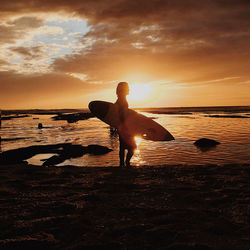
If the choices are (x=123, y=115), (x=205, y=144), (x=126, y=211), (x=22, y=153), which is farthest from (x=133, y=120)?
(x=205, y=144)

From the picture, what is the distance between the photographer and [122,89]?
28.7ft

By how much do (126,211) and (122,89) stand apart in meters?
5.04

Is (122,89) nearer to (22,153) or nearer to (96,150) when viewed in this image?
(96,150)

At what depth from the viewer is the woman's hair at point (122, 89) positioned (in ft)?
28.6

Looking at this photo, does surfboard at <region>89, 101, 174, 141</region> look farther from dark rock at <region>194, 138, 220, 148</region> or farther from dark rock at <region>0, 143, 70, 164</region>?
dark rock at <region>194, 138, 220, 148</region>

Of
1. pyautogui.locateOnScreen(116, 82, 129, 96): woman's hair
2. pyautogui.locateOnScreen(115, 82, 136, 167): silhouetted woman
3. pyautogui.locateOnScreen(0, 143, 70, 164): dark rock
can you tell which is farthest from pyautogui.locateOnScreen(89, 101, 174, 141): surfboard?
pyautogui.locateOnScreen(0, 143, 70, 164): dark rock

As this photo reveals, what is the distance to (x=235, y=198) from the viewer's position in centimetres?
546

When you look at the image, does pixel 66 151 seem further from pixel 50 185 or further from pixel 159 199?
pixel 159 199

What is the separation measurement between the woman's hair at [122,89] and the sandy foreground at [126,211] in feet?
9.70

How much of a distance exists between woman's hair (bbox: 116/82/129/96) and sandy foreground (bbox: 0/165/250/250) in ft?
9.70

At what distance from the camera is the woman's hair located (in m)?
8.72

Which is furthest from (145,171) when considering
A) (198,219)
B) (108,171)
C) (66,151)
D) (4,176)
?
(66,151)

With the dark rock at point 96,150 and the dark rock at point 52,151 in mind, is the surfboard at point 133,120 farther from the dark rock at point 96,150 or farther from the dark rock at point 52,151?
the dark rock at point 96,150

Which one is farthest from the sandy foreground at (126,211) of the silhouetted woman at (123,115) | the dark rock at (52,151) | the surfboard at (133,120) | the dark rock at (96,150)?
the dark rock at (96,150)
